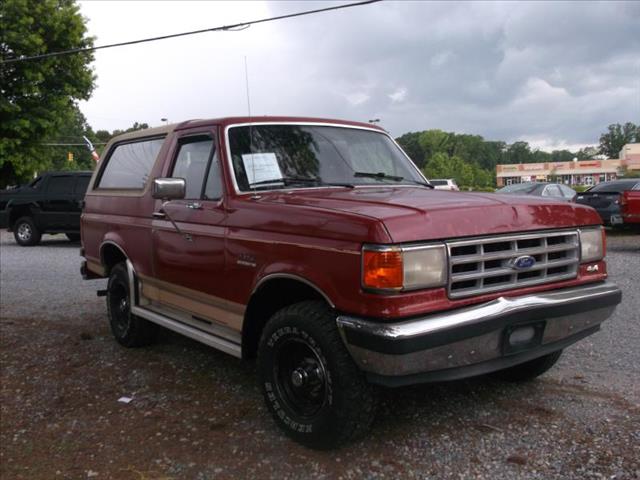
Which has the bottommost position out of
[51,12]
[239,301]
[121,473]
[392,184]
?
[121,473]

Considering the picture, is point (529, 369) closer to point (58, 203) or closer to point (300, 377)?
point (300, 377)

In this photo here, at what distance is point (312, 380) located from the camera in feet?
10.9

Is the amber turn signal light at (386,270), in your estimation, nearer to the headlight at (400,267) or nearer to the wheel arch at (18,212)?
the headlight at (400,267)

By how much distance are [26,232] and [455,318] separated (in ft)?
48.3

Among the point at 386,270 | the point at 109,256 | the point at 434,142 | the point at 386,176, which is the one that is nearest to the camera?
the point at 386,270

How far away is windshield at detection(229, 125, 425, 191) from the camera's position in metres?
→ 4.02

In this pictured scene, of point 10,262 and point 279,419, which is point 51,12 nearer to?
point 10,262

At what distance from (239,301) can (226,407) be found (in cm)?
80

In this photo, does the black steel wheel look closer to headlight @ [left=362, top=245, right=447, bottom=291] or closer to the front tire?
the front tire

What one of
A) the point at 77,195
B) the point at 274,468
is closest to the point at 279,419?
the point at 274,468

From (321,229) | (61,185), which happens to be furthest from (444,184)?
(321,229)

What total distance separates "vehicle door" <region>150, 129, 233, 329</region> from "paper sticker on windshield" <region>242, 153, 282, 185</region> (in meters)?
0.21

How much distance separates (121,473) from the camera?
3188mm

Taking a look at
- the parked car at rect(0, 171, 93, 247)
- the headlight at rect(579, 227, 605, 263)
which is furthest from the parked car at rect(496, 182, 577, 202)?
the headlight at rect(579, 227, 605, 263)
